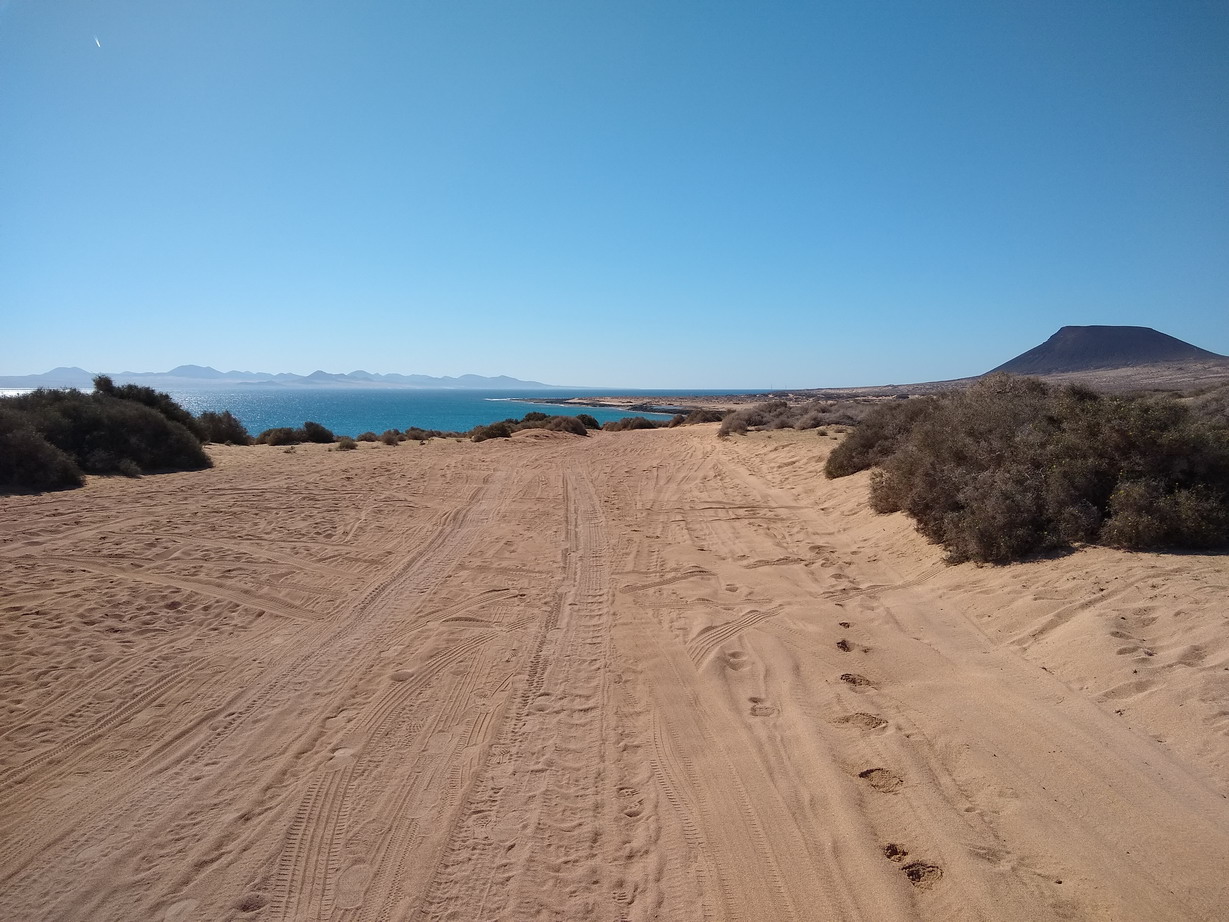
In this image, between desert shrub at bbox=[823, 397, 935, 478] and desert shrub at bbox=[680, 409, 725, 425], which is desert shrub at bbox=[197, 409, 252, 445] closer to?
desert shrub at bbox=[823, 397, 935, 478]

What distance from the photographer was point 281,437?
27.5 m

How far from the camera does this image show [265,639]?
625 centimetres

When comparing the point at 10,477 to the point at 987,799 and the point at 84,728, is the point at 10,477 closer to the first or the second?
the point at 84,728

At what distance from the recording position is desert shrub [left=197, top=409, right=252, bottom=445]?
85.2ft

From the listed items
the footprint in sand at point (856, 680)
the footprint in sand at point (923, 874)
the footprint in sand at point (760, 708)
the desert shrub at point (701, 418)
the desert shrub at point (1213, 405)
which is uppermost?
the desert shrub at point (1213, 405)

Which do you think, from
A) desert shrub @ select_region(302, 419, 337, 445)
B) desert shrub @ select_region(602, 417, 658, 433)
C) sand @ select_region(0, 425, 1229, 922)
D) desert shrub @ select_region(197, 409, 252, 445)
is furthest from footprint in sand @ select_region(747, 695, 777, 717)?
desert shrub @ select_region(602, 417, 658, 433)

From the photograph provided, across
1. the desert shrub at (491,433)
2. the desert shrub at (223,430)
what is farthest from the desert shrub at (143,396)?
the desert shrub at (491,433)

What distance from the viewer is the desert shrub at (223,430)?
1022 inches

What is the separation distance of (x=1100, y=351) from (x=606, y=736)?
5054 inches

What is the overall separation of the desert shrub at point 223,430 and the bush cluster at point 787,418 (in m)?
20.5

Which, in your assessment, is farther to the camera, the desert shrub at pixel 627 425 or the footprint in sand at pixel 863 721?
the desert shrub at pixel 627 425

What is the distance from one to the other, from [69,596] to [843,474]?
1288 centimetres

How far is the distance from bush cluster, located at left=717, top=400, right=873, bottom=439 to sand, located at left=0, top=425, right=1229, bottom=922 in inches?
723

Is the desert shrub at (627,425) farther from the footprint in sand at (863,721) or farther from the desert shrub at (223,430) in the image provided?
the footprint in sand at (863,721)
